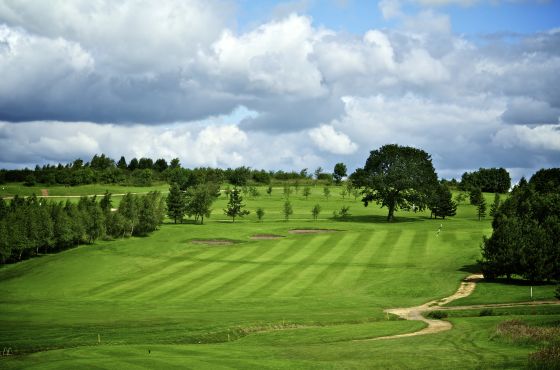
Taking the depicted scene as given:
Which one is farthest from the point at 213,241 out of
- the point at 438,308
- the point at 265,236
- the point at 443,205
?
the point at 443,205

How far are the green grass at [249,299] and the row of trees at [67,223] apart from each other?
2994mm

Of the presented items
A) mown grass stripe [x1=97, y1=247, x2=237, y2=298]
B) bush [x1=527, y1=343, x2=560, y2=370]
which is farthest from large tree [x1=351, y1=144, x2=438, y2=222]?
bush [x1=527, y1=343, x2=560, y2=370]

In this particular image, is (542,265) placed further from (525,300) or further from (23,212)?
(23,212)

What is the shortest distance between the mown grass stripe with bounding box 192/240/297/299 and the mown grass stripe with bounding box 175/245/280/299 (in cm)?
56

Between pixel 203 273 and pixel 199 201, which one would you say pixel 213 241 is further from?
pixel 199 201

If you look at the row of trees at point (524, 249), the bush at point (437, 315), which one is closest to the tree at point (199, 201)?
the row of trees at point (524, 249)

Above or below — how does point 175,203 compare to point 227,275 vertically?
above

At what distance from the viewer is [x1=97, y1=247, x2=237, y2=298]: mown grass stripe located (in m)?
64.7

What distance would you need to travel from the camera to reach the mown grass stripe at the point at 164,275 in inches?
2547

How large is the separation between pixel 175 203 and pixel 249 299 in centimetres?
6602

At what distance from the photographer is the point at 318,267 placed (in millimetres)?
72938

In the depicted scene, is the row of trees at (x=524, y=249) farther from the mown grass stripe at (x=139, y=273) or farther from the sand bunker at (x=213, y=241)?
the sand bunker at (x=213, y=241)

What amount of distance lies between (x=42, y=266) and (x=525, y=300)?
Answer: 6195cm

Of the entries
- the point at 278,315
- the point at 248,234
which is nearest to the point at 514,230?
the point at 278,315
